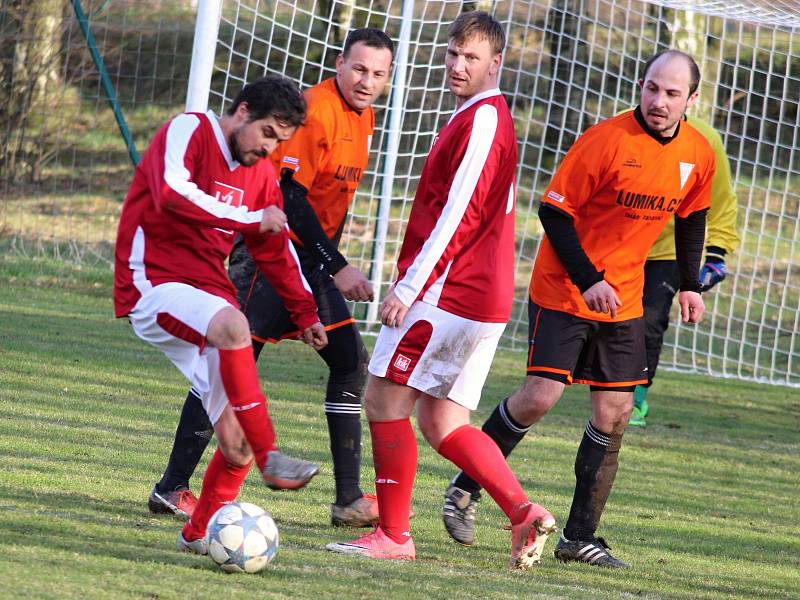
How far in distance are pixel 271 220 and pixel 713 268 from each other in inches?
137

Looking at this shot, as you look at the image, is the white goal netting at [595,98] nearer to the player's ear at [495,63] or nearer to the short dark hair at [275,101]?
the player's ear at [495,63]

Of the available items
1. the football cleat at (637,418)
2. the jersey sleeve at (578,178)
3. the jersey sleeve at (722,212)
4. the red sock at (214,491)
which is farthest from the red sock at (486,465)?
the football cleat at (637,418)

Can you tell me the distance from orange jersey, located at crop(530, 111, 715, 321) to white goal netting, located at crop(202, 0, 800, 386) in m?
5.24

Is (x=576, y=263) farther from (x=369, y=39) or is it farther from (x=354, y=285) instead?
(x=369, y=39)

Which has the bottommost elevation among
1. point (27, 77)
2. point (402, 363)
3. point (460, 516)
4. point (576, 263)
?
point (460, 516)

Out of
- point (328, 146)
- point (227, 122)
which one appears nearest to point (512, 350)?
point (328, 146)

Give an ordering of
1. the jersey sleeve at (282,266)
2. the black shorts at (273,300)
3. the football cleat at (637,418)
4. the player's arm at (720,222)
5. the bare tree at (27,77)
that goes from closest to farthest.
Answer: the jersey sleeve at (282,266)
the black shorts at (273,300)
the player's arm at (720,222)
the football cleat at (637,418)
the bare tree at (27,77)

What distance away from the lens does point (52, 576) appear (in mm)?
3676

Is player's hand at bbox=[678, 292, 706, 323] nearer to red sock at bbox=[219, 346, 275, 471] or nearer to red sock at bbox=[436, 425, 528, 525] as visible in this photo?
red sock at bbox=[436, 425, 528, 525]

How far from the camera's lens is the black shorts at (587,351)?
493cm

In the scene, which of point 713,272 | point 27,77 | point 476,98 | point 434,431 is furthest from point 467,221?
point 27,77

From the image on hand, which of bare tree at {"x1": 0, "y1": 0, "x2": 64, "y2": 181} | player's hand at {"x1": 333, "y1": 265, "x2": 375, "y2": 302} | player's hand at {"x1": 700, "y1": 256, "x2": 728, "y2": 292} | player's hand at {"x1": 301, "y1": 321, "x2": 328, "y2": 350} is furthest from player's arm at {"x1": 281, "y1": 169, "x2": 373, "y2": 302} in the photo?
bare tree at {"x1": 0, "y1": 0, "x2": 64, "y2": 181}

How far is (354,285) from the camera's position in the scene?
473cm

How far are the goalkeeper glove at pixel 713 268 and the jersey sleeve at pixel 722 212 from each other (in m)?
0.05
